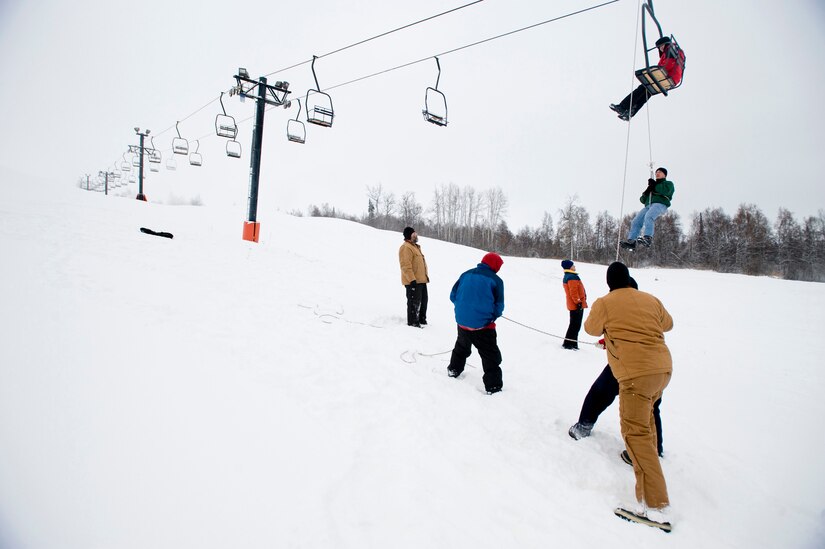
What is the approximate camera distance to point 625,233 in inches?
2047

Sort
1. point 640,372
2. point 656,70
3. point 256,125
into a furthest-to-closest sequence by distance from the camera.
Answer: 1. point 256,125
2. point 656,70
3. point 640,372

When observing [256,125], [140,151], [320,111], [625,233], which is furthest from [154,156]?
[625,233]

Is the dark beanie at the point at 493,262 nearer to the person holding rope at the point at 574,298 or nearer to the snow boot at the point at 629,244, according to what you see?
the person holding rope at the point at 574,298

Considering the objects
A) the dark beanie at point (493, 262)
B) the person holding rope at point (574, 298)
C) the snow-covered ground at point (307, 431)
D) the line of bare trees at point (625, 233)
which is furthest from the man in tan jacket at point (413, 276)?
the line of bare trees at point (625, 233)

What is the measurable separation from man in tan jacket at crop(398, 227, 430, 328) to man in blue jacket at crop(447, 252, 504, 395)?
7.62 feet

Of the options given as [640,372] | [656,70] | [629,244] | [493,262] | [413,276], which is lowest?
[640,372]

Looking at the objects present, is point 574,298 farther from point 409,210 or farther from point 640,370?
point 409,210

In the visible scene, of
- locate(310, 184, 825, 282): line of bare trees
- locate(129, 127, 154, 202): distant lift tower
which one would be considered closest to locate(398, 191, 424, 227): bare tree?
locate(310, 184, 825, 282): line of bare trees

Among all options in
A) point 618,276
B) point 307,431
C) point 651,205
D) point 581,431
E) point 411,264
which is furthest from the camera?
point 411,264

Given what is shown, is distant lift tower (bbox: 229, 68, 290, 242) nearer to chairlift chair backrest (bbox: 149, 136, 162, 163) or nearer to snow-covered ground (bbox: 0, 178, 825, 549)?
snow-covered ground (bbox: 0, 178, 825, 549)

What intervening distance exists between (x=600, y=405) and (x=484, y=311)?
1.63m

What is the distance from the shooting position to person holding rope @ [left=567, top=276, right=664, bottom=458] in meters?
3.50

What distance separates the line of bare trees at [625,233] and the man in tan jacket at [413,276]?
29957 mm

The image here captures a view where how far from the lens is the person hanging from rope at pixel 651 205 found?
6047 mm
